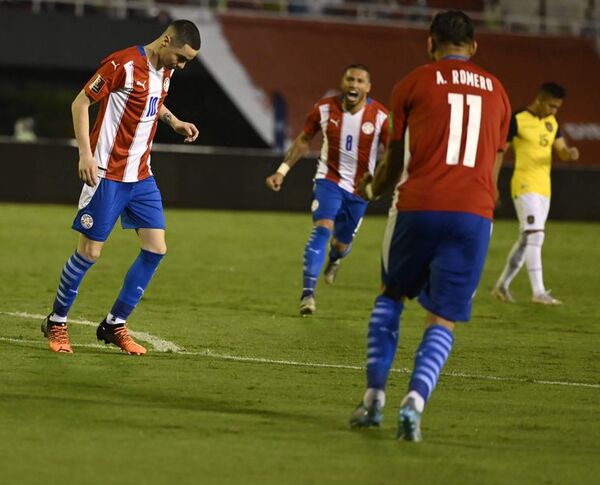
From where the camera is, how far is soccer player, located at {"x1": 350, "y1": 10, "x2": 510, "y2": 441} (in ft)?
21.6

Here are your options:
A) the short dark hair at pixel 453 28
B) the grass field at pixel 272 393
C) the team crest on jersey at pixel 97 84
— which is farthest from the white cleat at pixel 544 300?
the short dark hair at pixel 453 28

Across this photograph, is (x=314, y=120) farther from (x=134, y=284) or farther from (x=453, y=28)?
(x=453, y=28)

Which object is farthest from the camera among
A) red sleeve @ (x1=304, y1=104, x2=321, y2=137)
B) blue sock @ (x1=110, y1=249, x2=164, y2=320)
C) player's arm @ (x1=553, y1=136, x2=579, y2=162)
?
player's arm @ (x1=553, y1=136, x2=579, y2=162)

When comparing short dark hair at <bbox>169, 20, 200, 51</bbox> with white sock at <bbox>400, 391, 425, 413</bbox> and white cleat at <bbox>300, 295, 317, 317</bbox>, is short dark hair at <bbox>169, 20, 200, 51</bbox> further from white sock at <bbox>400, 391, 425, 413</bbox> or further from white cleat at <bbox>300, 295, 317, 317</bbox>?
white cleat at <bbox>300, 295, 317, 317</bbox>

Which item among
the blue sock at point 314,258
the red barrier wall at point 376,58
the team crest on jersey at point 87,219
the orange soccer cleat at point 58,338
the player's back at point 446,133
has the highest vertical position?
the player's back at point 446,133

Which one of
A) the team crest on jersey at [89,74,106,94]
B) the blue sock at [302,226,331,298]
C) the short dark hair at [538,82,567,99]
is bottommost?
the blue sock at [302,226,331,298]

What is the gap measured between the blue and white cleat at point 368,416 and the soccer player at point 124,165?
109 inches

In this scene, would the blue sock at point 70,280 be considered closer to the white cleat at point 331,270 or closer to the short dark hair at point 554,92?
the white cleat at point 331,270

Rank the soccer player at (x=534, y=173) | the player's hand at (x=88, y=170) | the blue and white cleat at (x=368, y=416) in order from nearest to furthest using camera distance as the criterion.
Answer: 1. the blue and white cleat at (x=368, y=416)
2. the player's hand at (x=88, y=170)
3. the soccer player at (x=534, y=173)

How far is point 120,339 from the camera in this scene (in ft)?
30.3

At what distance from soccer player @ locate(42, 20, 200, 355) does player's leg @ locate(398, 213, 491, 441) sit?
289 cm

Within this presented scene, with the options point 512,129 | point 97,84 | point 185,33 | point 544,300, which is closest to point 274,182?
point 512,129

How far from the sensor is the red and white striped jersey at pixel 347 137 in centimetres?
1312

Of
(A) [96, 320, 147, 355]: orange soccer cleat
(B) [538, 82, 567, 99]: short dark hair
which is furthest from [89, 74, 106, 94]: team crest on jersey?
(B) [538, 82, 567, 99]: short dark hair
